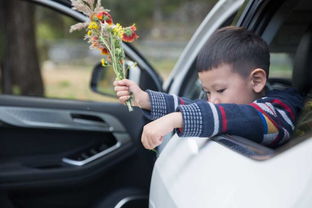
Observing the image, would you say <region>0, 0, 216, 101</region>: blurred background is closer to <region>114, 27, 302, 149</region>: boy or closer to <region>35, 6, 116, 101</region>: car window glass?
<region>35, 6, 116, 101</region>: car window glass

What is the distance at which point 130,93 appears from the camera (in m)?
1.97

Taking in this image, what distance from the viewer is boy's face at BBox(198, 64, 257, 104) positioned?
188cm

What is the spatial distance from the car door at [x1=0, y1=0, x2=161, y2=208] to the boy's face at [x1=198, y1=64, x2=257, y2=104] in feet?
4.05

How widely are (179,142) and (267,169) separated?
800 mm

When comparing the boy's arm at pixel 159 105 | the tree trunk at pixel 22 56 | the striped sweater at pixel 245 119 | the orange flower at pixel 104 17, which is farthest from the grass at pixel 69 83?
the striped sweater at pixel 245 119

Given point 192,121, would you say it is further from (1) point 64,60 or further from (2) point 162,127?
(1) point 64,60

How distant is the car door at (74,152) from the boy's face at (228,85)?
1.23 metres

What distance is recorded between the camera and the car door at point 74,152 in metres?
3.15

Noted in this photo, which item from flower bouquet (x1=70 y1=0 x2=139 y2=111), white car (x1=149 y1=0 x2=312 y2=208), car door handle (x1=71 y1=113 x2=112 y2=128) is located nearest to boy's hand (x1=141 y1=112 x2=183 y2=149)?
→ white car (x1=149 y1=0 x2=312 y2=208)

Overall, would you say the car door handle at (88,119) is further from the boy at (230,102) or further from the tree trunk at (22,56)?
the tree trunk at (22,56)

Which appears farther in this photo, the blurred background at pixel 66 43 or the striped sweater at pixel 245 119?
the blurred background at pixel 66 43

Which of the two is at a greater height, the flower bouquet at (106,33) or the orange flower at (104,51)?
the flower bouquet at (106,33)

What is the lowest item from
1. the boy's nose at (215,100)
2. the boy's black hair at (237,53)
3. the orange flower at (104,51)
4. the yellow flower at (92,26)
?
the boy's nose at (215,100)

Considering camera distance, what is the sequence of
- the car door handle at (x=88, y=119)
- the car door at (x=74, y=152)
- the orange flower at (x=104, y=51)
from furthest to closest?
the car door handle at (x=88, y=119) < the car door at (x=74, y=152) < the orange flower at (x=104, y=51)
